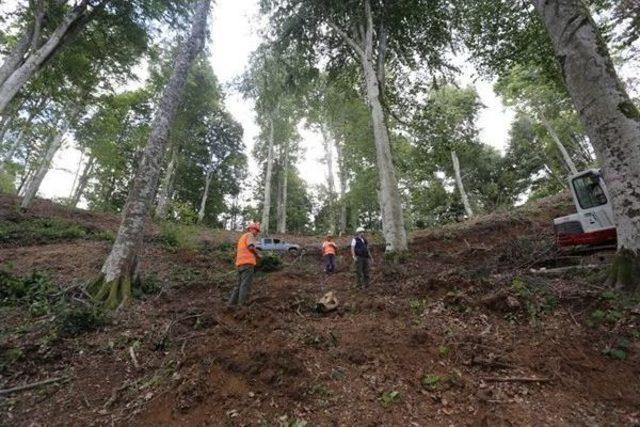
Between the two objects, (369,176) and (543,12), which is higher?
(369,176)

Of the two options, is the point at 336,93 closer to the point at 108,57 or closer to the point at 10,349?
the point at 108,57

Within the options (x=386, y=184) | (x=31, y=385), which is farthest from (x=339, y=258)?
(x=31, y=385)

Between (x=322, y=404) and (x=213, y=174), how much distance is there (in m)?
32.1

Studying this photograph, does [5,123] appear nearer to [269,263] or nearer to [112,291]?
[269,263]

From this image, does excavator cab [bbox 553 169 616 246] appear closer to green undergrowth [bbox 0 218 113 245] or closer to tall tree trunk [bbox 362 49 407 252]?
tall tree trunk [bbox 362 49 407 252]

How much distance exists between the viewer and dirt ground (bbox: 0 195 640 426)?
338cm

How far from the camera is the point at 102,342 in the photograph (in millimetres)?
5121

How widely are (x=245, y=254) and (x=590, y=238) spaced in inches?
295

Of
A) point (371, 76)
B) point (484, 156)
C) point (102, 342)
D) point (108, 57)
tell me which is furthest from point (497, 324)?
point (484, 156)

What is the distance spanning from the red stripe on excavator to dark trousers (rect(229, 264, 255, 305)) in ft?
22.0

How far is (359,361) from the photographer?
14.1 feet

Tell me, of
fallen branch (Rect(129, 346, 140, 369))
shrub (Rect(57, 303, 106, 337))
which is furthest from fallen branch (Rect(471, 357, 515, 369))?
shrub (Rect(57, 303, 106, 337))

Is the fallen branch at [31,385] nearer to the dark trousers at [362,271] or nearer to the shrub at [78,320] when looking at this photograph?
the shrub at [78,320]

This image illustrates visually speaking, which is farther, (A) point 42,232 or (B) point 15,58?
(A) point 42,232
